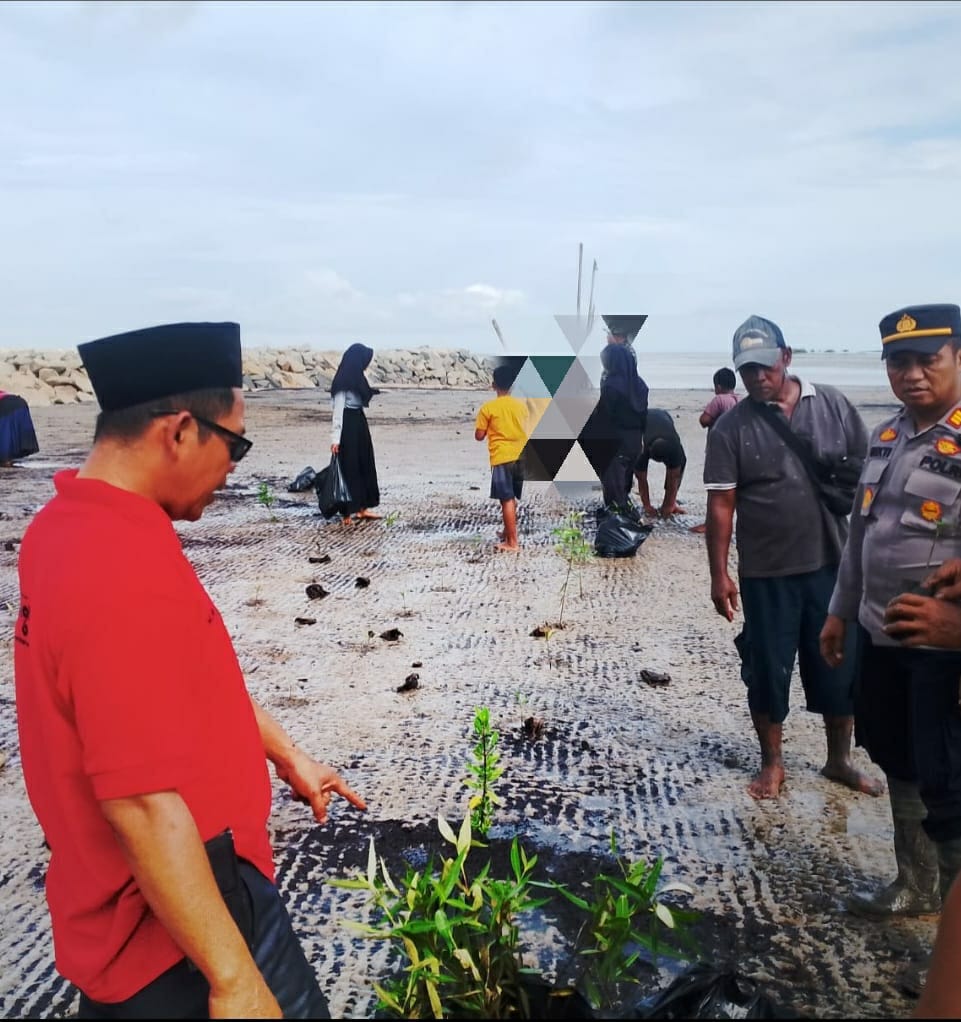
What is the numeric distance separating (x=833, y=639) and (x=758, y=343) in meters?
1.20

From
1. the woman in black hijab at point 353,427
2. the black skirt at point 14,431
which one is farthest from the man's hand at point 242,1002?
the black skirt at point 14,431

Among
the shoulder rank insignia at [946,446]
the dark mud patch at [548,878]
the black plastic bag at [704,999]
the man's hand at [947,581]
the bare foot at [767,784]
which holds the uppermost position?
the shoulder rank insignia at [946,446]

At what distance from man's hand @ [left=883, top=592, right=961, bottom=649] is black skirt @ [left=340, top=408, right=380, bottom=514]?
7.25 m

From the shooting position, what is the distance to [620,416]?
9.05 meters

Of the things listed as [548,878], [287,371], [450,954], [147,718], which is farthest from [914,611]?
[287,371]

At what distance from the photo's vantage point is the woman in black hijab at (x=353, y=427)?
9.64 m

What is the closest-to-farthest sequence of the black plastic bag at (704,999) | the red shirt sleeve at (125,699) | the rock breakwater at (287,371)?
the red shirt sleeve at (125,699), the black plastic bag at (704,999), the rock breakwater at (287,371)

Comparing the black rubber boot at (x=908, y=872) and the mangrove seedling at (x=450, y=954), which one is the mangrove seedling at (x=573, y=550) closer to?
the black rubber boot at (x=908, y=872)

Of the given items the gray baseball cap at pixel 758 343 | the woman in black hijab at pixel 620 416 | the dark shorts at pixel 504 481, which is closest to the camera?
the gray baseball cap at pixel 758 343

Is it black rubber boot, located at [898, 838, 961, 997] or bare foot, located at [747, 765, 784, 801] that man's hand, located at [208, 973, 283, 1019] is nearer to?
black rubber boot, located at [898, 838, 961, 997]

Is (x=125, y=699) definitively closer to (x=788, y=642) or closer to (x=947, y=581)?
(x=947, y=581)

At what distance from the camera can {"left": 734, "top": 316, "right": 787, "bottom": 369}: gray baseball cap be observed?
3.86 metres

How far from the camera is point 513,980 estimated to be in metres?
2.08

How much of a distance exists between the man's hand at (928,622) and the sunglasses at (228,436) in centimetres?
201
